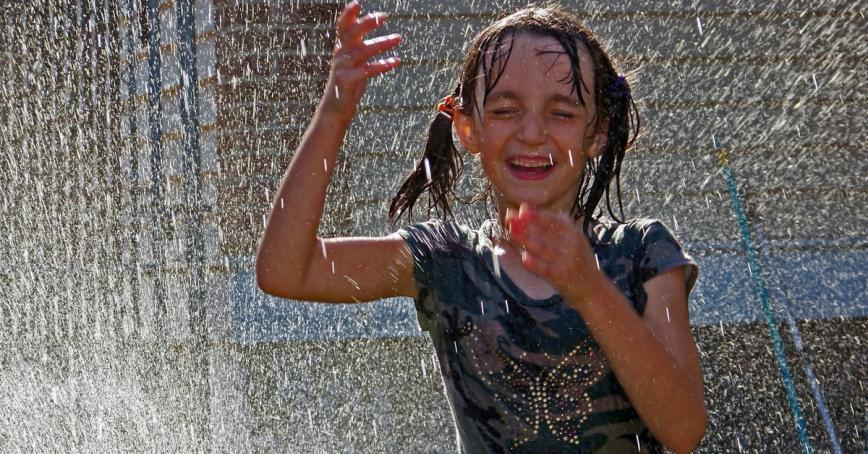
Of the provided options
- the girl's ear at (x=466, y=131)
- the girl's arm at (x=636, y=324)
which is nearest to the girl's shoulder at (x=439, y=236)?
the girl's ear at (x=466, y=131)

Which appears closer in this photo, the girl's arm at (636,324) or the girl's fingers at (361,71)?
the girl's arm at (636,324)

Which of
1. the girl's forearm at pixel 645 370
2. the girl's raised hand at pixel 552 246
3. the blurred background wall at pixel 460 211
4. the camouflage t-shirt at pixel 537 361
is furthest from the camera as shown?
the blurred background wall at pixel 460 211

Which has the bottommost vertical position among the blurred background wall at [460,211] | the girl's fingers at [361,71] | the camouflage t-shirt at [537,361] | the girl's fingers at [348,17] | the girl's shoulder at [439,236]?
the blurred background wall at [460,211]

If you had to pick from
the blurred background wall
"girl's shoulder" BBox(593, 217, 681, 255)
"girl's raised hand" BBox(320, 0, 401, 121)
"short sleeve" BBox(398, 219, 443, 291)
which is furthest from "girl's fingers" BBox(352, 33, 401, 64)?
the blurred background wall

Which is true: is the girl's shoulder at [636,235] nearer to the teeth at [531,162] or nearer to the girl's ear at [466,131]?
the teeth at [531,162]

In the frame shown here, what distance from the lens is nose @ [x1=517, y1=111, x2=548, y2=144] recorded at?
1.84 metres

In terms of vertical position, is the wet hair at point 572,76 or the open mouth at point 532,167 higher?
the wet hair at point 572,76

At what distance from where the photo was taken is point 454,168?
2.18 metres

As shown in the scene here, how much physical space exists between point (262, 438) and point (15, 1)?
225 inches

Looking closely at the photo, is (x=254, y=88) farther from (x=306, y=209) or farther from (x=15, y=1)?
(x=15, y=1)

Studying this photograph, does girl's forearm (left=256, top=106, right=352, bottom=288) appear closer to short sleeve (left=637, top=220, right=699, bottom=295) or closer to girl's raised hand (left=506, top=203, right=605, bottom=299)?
girl's raised hand (left=506, top=203, right=605, bottom=299)

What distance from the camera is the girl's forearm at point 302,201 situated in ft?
5.50

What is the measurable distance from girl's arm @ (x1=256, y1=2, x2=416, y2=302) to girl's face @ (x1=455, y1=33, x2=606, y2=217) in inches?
10.0

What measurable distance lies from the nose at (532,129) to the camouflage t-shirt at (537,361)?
0.74 ft
